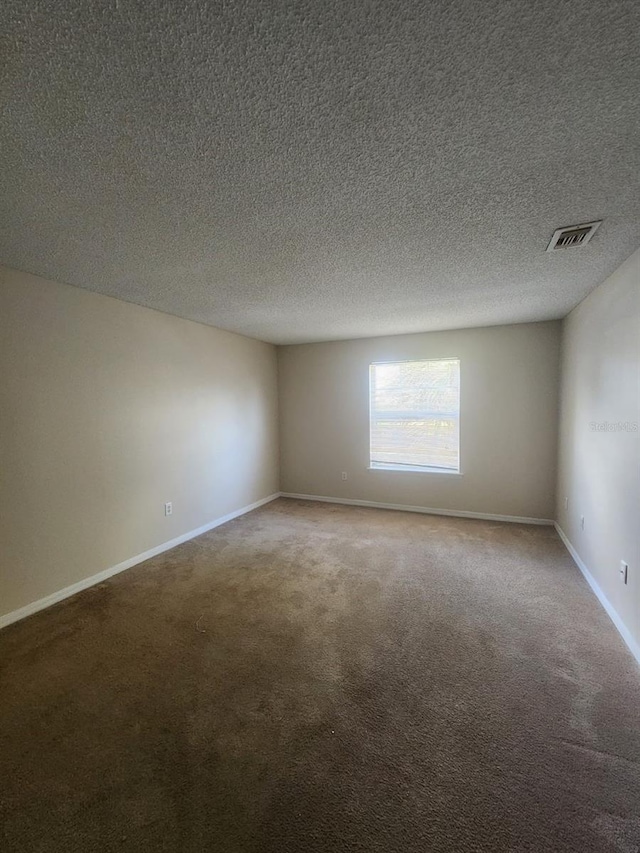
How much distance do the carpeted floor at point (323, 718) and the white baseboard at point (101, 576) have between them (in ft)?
0.27

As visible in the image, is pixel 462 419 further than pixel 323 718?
Yes

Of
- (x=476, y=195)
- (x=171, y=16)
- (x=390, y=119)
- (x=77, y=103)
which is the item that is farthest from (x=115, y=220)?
(x=476, y=195)

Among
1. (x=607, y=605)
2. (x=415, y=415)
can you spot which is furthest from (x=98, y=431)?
(x=607, y=605)

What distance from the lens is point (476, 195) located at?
1.55 meters

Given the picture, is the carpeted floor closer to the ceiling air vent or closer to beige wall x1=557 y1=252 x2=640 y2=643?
beige wall x1=557 y1=252 x2=640 y2=643

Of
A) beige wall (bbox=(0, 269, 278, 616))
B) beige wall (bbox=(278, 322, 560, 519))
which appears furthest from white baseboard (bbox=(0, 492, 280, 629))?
beige wall (bbox=(278, 322, 560, 519))

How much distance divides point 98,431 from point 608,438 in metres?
3.84

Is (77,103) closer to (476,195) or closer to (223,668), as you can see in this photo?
(476,195)

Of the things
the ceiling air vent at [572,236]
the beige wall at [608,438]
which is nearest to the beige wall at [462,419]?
the beige wall at [608,438]

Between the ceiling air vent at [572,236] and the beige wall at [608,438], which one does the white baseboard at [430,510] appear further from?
the ceiling air vent at [572,236]

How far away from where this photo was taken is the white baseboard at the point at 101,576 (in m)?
2.31

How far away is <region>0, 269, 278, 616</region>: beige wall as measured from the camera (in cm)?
232

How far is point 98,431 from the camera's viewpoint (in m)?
2.83

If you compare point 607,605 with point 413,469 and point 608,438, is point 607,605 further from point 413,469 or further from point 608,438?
point 413,469
